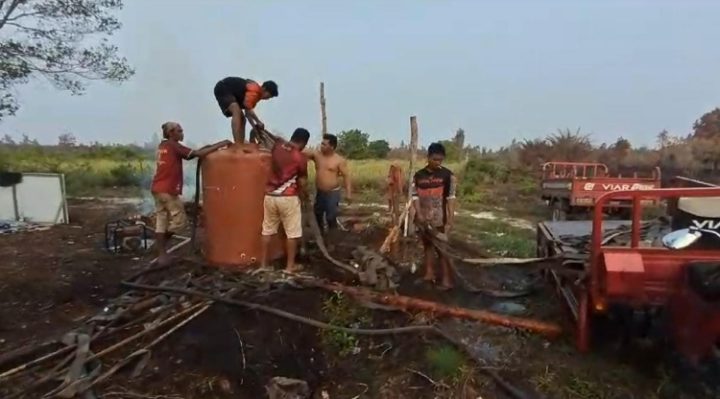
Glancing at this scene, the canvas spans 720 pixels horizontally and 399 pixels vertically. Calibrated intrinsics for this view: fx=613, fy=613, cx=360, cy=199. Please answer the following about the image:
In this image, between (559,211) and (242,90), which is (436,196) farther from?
(559,211)

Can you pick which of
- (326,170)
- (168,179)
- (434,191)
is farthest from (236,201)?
(434,191)

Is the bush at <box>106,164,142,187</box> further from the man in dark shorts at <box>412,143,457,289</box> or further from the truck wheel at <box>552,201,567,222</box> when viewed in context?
the man in dark shorts at <box>412,143,457,289</box>

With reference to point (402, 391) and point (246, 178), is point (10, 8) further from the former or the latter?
point (402, 391)

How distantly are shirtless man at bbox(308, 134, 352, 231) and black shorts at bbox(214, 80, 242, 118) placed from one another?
1.29 meters

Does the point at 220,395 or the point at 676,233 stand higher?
the point at 676,233

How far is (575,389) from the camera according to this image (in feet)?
12.8

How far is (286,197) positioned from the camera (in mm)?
6000

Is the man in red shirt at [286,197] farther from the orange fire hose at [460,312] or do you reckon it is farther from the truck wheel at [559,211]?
the truck wheel at [559,211]

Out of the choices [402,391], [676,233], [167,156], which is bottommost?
[402,391]

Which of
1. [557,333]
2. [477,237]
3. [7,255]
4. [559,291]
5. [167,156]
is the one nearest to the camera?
[557,333]

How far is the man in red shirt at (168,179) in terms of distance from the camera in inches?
263

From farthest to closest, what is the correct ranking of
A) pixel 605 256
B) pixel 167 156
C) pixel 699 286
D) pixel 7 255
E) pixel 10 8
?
1. pixel 10 8
2. pixel 7 255
3. pixel 167 156
4. pixel 605 256
5. pixel 699 286

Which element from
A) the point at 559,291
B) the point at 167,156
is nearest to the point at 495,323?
the point at 559,291

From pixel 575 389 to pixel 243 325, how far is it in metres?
2.43
